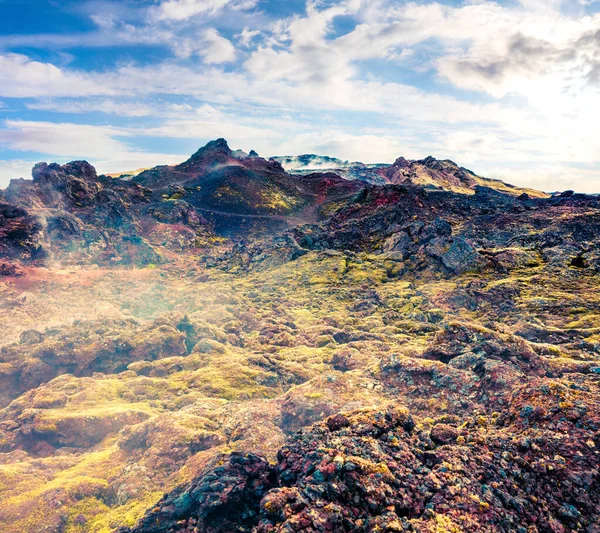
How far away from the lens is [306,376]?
33156mm

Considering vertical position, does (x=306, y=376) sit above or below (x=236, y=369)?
below

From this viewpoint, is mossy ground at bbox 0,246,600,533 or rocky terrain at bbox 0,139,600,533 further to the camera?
mossy ground at bbox 0,246,600,533

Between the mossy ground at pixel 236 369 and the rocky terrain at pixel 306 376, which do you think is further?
the mossy ground at pixel 236 369

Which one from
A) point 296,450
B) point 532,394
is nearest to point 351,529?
point 296,450

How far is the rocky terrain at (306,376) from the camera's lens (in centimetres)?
1185

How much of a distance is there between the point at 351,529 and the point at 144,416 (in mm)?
21788

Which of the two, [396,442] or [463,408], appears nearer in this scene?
[396,442]

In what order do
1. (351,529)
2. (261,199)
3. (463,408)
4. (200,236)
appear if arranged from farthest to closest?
(261,199)
(200,236)
(463,408)
(351,529)

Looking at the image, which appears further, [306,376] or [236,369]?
[236,369]

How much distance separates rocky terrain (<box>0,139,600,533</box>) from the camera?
11852 millimetres

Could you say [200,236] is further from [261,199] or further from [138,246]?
[261,199]

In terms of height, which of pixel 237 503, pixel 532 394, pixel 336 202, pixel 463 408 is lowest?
pixel 463 408

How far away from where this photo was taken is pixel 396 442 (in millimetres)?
13953

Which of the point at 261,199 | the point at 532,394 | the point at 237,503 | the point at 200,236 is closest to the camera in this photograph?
the point at 237,503
